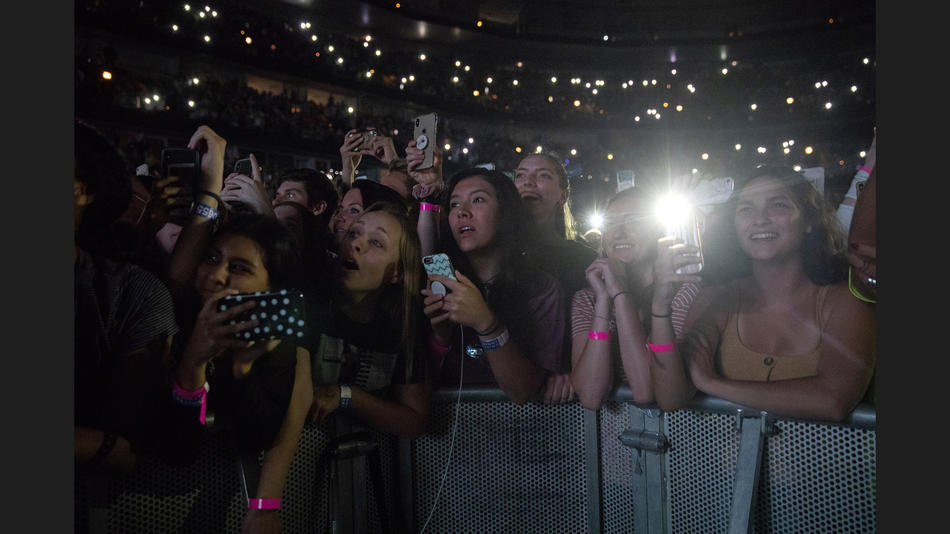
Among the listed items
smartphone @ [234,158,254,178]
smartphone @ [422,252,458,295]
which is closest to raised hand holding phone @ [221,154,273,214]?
smartphone @ [234,158,254,178]

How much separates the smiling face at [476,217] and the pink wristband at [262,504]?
150 cm

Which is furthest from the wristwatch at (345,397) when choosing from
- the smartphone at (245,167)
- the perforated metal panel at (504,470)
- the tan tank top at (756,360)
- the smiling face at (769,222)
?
the smiling face at (769,222)

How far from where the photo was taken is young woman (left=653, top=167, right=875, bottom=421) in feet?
7.27

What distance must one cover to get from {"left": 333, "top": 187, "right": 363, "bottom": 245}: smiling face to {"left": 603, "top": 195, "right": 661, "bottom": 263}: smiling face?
1.43 metres

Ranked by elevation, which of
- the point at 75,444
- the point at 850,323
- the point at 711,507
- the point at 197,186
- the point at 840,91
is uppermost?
the point at 840,91

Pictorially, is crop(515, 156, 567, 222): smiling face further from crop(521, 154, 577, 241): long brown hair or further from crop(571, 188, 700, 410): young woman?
crop(571, 188, 700, 410): young woman

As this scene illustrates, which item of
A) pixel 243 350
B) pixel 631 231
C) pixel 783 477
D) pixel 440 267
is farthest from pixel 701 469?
pixel 243 350

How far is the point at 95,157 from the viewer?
6.97 ft

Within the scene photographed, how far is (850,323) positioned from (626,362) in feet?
2.95

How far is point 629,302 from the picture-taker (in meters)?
2.57

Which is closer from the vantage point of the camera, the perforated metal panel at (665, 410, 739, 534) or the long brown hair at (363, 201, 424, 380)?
Answer: the perforated metal panel at (665, 410, 739, 534)

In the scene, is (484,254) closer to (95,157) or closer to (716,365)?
(716,365)

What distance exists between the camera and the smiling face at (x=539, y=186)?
12.5 ft

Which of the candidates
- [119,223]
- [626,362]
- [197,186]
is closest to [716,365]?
[626,362]
